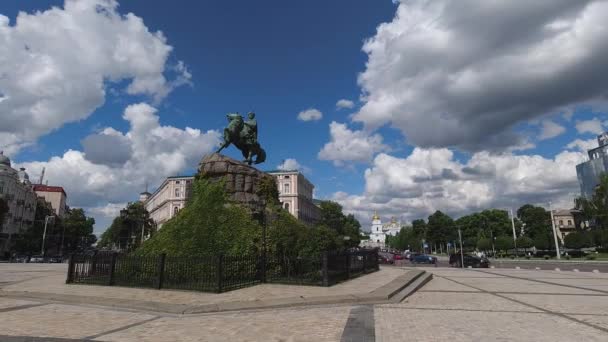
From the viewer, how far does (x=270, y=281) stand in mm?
15688

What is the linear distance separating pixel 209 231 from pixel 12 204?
7369cm

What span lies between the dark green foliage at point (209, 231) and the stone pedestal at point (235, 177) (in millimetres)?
994

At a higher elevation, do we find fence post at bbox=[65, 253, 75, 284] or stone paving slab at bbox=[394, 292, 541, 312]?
fence post at bbox=[65, 253, 75, 284]

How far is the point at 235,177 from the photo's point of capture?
19328mm

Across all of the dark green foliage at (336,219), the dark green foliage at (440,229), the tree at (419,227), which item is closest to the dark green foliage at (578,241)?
the dark green foliage at (440,229)

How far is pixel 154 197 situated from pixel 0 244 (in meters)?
57.4

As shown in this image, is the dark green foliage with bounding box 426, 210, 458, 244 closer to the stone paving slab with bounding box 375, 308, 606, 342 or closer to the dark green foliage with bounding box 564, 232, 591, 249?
the dark green foliage with bounding box 564, 232, 591, 249

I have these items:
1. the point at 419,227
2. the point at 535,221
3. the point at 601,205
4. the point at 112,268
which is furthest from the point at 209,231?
the point at 419,227

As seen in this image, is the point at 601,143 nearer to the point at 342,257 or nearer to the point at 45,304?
the point at 342,257

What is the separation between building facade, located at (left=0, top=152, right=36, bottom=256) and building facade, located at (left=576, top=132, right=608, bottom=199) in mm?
150330

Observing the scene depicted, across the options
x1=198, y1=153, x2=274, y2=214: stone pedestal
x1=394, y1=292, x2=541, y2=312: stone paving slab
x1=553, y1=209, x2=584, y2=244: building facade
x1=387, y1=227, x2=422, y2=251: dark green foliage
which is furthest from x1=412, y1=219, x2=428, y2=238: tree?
x1=394, y1=292, x2=541, y2=312: stone paving slab

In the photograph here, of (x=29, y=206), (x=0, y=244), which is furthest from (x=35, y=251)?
(x=29, y=206)

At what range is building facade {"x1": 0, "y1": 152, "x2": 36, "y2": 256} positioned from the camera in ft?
219

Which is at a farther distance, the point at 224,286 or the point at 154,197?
the point at 154,197
